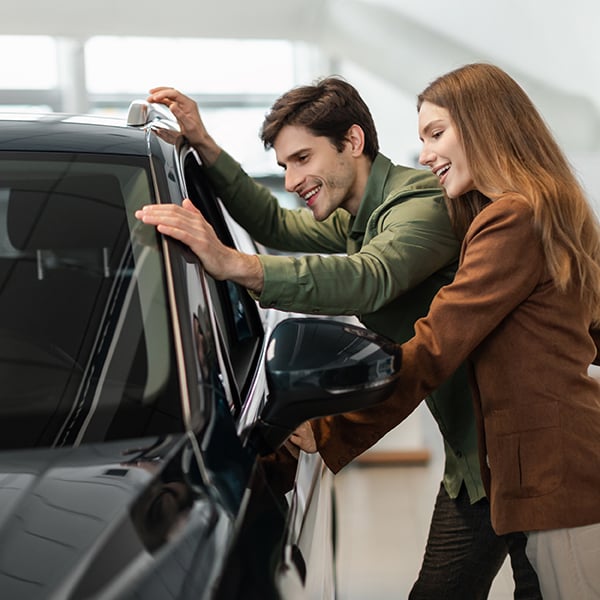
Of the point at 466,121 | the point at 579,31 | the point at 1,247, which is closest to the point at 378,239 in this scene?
the point at 466,121

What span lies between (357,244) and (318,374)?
0.89m

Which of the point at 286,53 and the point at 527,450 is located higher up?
the point at 527,450

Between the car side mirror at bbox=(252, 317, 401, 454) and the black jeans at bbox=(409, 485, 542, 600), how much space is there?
615 millimetres

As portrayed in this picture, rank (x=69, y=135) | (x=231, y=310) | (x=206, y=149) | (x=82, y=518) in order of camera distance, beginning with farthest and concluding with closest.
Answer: (x=206, y=149)
(x=231, y=310)
(x=69, y=135)
(x=82, y=518)

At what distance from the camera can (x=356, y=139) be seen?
2.19 metres

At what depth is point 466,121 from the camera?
1.74m

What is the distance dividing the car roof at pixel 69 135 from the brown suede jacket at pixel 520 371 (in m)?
0.56

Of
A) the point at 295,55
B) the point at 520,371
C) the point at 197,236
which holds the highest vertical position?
the point at 197,236

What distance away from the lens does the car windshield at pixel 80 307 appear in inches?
52.5

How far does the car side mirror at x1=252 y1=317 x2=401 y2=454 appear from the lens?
1.34 meters

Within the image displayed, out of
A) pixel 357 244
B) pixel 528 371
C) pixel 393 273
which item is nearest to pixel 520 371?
pixel 528 371

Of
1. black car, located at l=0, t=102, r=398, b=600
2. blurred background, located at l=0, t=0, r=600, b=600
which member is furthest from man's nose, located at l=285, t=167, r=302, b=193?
blurred background, located at l=0, t=0, r=600, b=600

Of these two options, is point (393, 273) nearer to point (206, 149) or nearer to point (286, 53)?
point (206, 149)

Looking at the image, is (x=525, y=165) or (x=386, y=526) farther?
(x=386, y=526)
